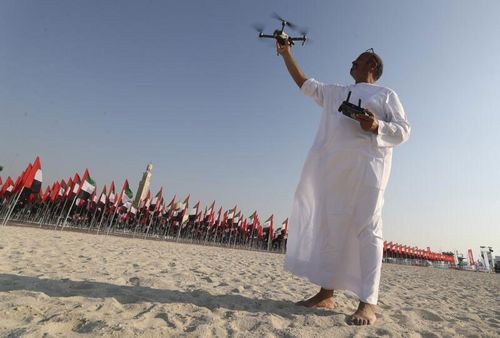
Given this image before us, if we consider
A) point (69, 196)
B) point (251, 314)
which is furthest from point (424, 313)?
point (69, 196)

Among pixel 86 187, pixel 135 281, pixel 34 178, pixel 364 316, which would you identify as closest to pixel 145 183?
pixel 86 187

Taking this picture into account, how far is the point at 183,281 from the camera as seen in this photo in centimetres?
340

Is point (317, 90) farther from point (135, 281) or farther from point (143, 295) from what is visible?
point (135, 281)

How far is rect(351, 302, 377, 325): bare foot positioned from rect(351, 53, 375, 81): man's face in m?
2.17

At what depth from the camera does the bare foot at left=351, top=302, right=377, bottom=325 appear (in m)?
2.09

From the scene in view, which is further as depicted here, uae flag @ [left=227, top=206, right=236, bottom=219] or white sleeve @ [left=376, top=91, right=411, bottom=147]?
uae flag @ [left=227, top=206, right=236, bottom=219]

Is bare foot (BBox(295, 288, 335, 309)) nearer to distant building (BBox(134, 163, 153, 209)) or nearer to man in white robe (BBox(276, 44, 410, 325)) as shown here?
man in white robe (BBox(276, 44, 410, 325))

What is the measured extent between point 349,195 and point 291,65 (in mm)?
1617

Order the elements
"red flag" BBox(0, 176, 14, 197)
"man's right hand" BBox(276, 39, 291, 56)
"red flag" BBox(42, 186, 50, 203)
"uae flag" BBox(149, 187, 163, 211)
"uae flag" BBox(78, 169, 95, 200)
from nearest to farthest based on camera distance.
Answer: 1. "man's right hand" BBox(276, 39, 291, 56)
2. "uae flag" BBox(78, 169, 95, 200)
3. "red flag" BBox(0, 176, 14, 197)
4. "red flag" BBox(42, 186, 50, 203)
5. "uae flag" BBox(149, 187, 163, 211)

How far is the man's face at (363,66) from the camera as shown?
9.63 ft

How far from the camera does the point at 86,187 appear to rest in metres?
17.9

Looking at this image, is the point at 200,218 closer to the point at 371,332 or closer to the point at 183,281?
the point at 183,281

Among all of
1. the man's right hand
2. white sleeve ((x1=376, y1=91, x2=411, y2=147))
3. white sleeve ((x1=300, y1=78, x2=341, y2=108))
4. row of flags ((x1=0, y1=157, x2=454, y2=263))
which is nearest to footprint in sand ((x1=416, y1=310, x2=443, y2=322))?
white sleeve ((x1=376, y1=91, x2=411, y2=147))

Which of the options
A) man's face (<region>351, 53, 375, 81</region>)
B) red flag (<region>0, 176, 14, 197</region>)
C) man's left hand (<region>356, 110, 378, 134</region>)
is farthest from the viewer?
red flag (<region>0, 176, 14, 197</region>)
